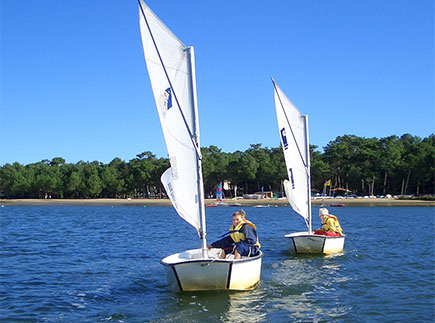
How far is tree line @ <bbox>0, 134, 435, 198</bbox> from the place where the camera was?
9894cm

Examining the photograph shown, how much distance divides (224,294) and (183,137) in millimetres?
3951

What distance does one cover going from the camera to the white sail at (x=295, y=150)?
67.3ft

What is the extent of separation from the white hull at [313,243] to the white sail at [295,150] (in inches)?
66.6

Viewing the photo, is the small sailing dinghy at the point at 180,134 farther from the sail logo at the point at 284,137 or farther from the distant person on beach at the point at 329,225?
the sail logo at the point at 284,137

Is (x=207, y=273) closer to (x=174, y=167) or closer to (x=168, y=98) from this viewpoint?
(x=174, y=167)

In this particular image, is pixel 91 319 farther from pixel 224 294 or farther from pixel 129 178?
pixel 129 178

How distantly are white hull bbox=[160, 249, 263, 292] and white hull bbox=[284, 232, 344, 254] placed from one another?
7138 millimetres

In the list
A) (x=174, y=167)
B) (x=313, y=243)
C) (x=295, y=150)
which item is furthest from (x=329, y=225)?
(x=174, y=167)

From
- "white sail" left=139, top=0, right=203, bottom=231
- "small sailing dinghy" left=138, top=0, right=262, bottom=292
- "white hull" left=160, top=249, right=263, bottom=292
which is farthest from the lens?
"white sail" left=139, top=0, right=203, bottom=231

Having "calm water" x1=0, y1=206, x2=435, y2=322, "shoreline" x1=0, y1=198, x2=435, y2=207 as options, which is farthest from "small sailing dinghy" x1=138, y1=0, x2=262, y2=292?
"shoreline" x1=0, y1=198, x2=435, y2=207

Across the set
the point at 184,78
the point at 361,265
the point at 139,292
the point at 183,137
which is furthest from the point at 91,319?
the point at 361,265

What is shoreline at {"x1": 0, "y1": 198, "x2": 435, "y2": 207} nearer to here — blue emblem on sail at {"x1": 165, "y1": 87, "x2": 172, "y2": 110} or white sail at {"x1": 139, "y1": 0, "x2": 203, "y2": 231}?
white sail at {"x1": 139, "y1": 0, "x2": 203, "y2": 231}

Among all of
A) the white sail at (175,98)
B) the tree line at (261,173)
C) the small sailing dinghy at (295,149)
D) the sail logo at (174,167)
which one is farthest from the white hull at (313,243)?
the tree line at (261,173)

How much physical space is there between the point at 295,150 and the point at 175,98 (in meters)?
10.0
